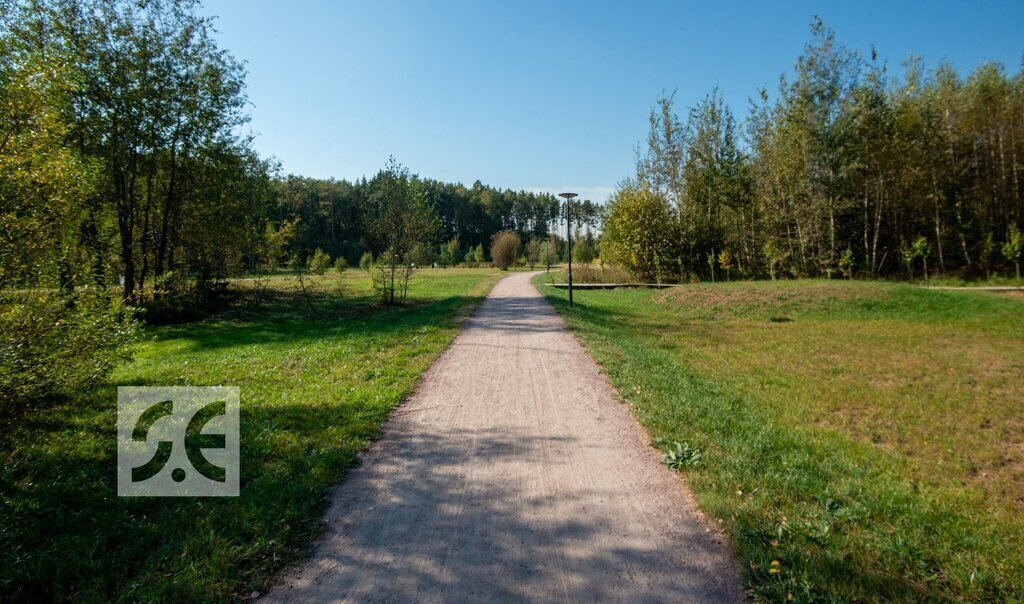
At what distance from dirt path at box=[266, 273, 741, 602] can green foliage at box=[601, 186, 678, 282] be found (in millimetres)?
22379

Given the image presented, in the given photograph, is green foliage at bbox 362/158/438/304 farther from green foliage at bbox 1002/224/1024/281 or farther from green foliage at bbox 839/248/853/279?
green foliage at bbox 1002/224/1024/281

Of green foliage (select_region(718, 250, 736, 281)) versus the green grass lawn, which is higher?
green foliage (select_region(718, 250, 736, 281))

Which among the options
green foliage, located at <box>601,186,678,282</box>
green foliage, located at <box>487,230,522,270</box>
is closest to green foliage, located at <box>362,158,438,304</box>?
green foliage, located at <box>601,186,678,282</box>

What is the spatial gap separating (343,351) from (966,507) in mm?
8585

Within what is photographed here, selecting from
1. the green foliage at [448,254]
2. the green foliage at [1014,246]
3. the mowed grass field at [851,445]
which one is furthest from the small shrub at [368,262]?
the green foliage at [448,254]

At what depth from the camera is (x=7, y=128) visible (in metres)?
3.96

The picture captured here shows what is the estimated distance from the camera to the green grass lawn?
2.43 meters

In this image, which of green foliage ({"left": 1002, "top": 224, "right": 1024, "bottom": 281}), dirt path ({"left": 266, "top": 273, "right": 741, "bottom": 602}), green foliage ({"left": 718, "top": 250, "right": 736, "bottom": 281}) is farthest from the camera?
green foliage ({"left": 718, "top": 250, "right": 736, "bottom": 281})

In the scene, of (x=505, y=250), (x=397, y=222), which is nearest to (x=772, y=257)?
(x=397, y=222)

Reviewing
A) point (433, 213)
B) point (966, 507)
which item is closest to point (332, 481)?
point (966, 507)

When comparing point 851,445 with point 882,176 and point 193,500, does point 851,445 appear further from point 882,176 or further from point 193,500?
point 882,176

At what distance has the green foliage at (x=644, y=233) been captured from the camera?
25875 mm

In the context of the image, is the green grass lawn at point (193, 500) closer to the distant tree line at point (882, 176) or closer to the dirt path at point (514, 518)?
the dirt path at point (514, 518)

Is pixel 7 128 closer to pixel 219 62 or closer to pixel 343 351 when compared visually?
pixel 343 351
